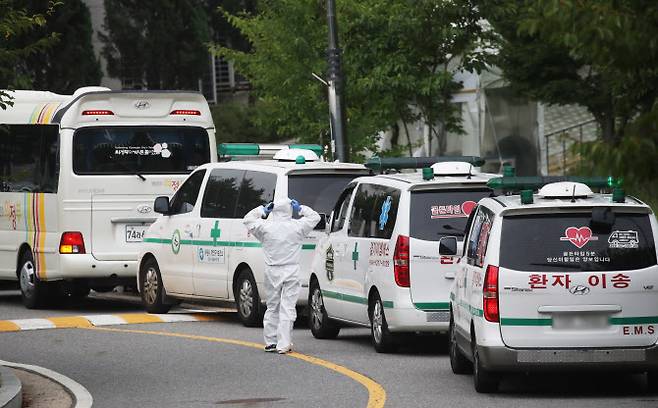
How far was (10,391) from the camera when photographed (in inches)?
516

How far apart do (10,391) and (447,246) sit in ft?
14.2

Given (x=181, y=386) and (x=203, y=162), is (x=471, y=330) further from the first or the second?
(x=203, y=162)

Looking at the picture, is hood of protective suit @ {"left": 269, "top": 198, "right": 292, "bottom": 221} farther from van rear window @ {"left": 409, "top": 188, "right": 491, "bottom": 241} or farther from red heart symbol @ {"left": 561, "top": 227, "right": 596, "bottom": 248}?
red heart symbol @ {"left": 561, "top": 227, "right": 596, "bottom": 248}

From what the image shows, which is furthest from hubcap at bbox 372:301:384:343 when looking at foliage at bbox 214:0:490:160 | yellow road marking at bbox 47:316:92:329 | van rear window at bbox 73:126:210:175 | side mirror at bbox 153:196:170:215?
foliage at bbox 214:0:490:160

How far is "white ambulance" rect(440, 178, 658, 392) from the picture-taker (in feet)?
43.0

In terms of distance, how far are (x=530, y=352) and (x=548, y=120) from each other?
29193mm

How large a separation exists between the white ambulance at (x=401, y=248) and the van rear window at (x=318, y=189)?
1630mm

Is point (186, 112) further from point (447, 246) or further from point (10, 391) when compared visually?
point (10, 391)

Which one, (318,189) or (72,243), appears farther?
(72,243)

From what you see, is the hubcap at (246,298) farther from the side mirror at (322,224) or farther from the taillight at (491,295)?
the taillight at (491,295)

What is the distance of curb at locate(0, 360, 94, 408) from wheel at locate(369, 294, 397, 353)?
3313mm

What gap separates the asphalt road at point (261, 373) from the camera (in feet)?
44.0

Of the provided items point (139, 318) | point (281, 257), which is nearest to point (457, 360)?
point (281, 257)

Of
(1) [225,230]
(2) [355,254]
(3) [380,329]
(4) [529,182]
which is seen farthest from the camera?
(1) [225,230]
